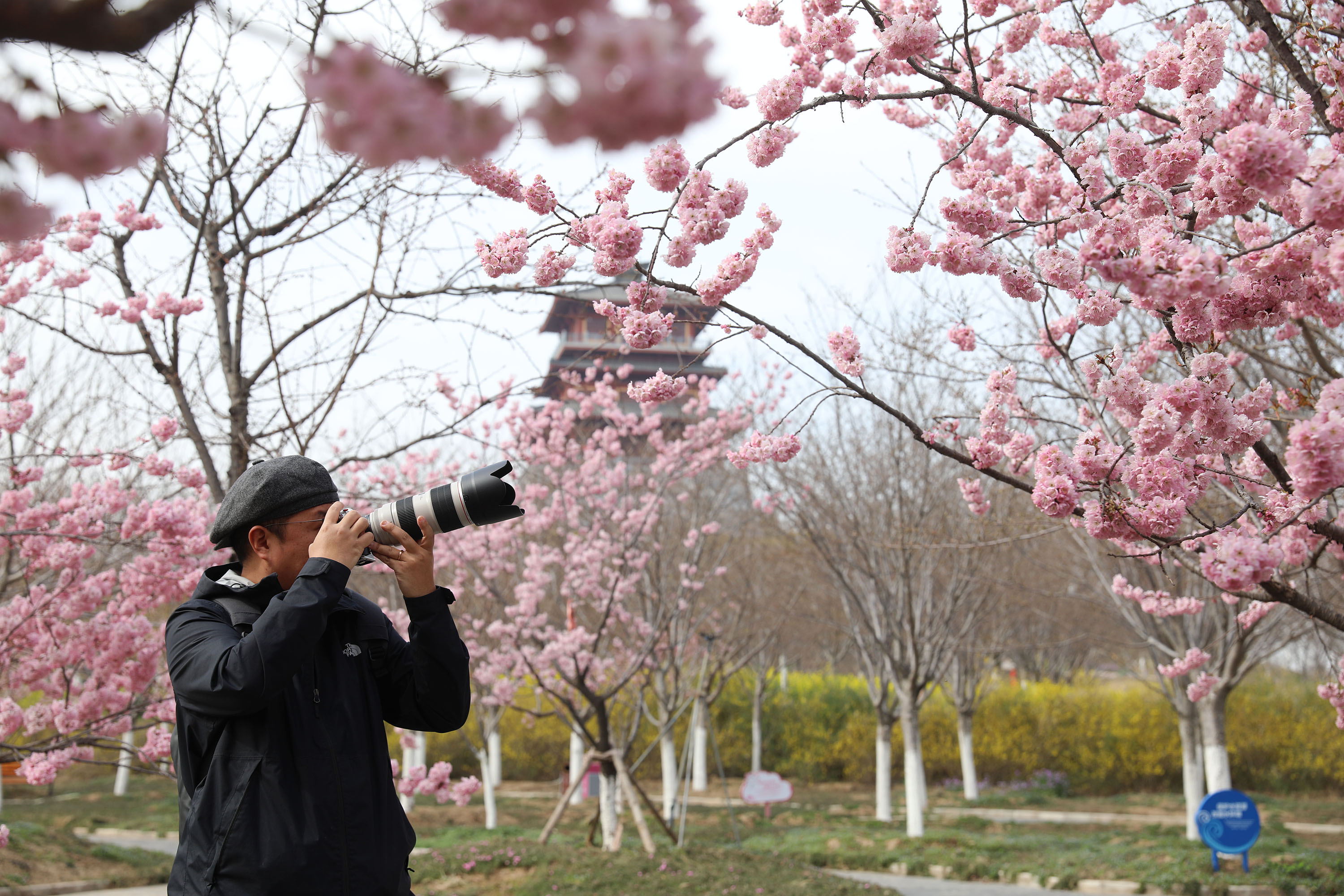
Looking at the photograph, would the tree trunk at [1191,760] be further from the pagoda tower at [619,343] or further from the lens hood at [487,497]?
the lens hood at [487,497]

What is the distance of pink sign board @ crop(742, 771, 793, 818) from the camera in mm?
11742

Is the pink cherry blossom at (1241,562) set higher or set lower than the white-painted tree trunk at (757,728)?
higher

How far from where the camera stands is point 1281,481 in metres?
2.70

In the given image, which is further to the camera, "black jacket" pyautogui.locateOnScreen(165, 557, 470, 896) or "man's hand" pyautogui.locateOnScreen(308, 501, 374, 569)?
"man's hand" pyautogui.locateOnScreen(308, 501, 374, 569)

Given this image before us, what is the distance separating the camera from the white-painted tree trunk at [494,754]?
45.2 ft

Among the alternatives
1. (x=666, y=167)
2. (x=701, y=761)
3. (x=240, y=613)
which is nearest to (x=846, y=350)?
(x=666, y=167)

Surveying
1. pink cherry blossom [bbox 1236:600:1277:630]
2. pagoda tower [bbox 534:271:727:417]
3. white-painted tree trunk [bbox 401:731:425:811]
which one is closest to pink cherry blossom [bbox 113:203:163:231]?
pagoda tower [bbox 534:271:727:417]

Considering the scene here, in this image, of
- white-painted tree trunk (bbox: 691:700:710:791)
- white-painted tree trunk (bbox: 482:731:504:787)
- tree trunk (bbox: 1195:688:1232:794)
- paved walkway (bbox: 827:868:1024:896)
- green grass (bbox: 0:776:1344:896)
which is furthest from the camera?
white-painted tree trunk (bbox: 691:700:710:791)

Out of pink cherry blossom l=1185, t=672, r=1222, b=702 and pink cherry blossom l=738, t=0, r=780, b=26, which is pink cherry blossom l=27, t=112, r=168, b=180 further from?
pink cherry blossom l=1185, t=672, r=1222, b=702

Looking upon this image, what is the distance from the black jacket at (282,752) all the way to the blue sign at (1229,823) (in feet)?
25.9

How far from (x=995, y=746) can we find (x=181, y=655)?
1703cm

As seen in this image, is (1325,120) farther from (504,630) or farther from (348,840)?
(504,630)

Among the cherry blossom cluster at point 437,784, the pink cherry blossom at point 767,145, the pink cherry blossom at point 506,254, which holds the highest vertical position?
the pink cherry blossom at point 767,145

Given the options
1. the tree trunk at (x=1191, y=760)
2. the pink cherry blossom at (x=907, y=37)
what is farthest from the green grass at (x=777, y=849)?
the pink cherry blossom at (x=907, y=37)
